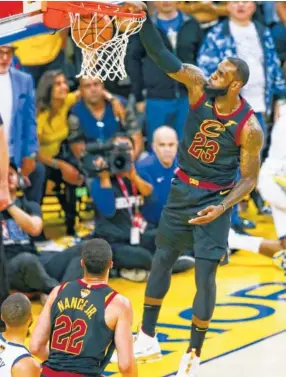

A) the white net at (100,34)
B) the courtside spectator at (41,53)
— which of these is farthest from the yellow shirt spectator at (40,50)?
the white net at (100,34)

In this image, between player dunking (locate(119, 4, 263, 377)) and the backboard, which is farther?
player dunking (locate(119, 4, 263, 377))

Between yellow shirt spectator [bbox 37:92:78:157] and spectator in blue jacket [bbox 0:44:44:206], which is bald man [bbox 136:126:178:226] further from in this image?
yellow shirt spectator [bbox 37:92:78:157]

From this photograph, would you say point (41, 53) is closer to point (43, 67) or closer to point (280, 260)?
point (43, 67)

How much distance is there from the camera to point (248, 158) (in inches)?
289

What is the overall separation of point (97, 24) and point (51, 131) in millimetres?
4579

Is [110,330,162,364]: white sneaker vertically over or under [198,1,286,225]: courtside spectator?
under

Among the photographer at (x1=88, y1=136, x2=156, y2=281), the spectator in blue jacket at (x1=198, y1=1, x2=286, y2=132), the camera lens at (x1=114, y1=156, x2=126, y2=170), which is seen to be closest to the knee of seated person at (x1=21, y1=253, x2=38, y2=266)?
the photographer at (x1=88, y1=136, x2=156, y2=281)

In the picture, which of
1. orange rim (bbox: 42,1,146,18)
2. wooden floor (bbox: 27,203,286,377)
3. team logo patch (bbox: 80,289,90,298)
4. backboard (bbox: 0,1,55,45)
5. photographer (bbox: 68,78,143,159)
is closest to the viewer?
team logo patch (bbox: 80,289,90,298)

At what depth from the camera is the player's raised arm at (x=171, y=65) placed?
24.3 feet

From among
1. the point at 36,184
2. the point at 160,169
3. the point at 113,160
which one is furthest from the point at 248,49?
the point at 36,184

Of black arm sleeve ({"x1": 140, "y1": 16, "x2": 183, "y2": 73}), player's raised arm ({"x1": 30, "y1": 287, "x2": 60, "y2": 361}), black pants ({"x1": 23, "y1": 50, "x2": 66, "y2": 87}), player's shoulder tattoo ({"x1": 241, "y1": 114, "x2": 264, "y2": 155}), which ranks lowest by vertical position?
player's raised arm ({"x1": 30, "y1": 287, "x2": 60, "y2": 361})

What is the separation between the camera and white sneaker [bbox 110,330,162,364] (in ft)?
25.5

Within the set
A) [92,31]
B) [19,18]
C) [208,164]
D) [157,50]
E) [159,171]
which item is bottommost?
[159,171]

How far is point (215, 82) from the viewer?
7367 mm
